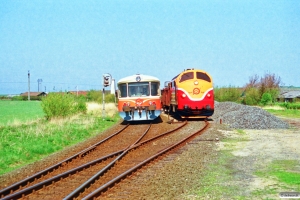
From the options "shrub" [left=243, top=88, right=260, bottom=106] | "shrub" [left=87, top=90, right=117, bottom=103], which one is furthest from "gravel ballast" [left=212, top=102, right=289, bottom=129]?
"shrub" [left=87, top=90, right=117, bottom=103]

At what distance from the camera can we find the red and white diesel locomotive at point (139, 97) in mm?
21266

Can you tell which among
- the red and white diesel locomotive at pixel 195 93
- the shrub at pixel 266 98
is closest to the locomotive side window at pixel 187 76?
the red and white diesel locomotive at pixel 195 93

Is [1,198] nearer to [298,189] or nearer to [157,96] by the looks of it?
[298,189]

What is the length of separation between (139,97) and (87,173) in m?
12.3

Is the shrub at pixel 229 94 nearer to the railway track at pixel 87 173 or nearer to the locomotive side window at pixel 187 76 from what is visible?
the locomotive side window at pixel 187 76

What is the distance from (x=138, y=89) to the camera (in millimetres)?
21656

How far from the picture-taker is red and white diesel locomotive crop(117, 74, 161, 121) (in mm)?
21266

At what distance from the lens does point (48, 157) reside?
1205 centimetres

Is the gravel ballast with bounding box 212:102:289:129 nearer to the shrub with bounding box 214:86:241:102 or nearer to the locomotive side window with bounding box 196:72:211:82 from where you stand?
the locomotive side window with bounding box 196:72:211:82

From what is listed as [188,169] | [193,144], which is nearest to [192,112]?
[193,144]

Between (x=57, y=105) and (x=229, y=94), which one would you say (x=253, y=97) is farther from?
(x=57, y=105)

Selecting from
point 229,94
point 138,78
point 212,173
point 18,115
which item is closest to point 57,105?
point 138,78

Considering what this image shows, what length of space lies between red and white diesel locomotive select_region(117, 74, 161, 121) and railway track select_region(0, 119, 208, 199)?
6363 mm

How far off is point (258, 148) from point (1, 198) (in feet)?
28.8
